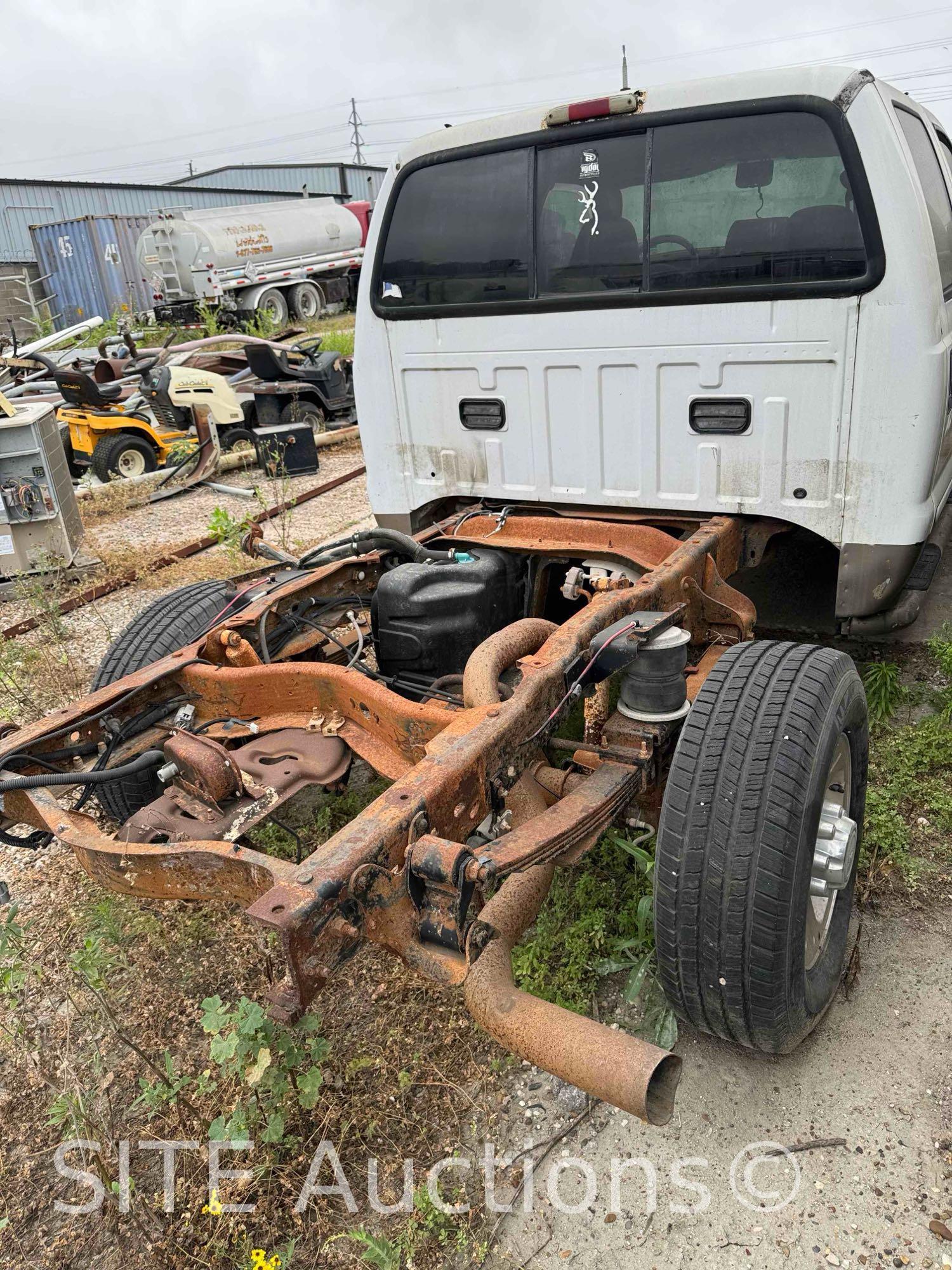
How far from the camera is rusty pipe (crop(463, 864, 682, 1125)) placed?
5.42ft

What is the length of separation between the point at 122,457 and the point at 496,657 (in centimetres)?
829

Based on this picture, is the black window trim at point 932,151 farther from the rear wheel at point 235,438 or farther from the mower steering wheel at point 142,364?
the mower steering wheel at point 142,364

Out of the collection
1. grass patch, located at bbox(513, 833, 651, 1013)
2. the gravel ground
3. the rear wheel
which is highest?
the rear wheel

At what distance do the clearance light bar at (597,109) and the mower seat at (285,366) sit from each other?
750cm

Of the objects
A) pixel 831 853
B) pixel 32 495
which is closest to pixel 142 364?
pixel 32 495

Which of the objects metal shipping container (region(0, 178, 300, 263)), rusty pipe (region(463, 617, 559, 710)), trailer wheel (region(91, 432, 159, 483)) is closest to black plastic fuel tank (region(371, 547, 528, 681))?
rusty pipe (region(463, 617, 559, 710))

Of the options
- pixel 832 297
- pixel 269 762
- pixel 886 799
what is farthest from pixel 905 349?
pixel 269 762

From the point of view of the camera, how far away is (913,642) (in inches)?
172

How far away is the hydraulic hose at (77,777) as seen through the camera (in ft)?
8.16

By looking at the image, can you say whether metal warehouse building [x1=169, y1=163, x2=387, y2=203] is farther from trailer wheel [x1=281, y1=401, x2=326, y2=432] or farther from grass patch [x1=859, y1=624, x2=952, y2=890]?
grass patch [x1=859, y1=624, x2=952, y2=890]

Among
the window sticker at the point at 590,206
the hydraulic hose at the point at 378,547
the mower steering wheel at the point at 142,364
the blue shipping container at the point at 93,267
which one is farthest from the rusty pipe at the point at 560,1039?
the blue shipping container at the point at 93,267

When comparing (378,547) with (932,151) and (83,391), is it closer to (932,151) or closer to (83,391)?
(932,151)

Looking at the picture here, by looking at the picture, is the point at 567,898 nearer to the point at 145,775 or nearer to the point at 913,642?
the point at 145,775

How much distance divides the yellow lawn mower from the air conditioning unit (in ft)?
8.68
